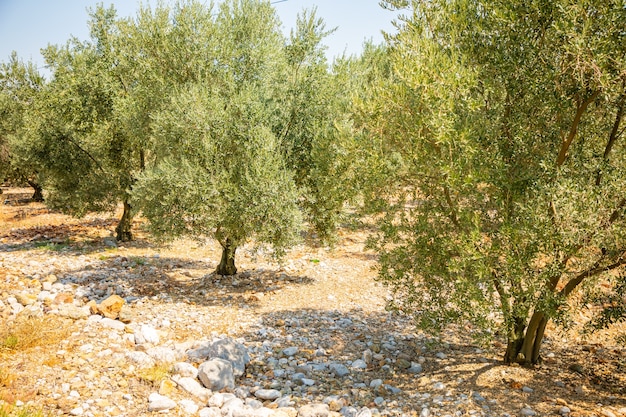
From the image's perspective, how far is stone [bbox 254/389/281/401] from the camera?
28.5ft

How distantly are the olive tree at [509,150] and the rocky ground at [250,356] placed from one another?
1412mm

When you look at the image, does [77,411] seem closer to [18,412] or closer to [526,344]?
[18,412]

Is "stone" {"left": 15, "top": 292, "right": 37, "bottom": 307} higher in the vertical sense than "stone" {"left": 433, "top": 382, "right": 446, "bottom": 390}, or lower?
lower

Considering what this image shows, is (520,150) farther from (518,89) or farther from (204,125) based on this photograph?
(204,125)

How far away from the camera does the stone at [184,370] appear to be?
914 centimetres

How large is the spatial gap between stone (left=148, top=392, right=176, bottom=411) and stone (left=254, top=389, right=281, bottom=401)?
173 centimetres

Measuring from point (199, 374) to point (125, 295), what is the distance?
642 cm

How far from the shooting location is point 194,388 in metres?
8.66

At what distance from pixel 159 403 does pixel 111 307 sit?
17.4ft

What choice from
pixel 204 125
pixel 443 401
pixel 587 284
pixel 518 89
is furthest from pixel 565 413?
pixel 204 125

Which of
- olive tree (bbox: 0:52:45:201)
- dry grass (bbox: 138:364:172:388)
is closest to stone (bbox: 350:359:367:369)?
dry grass (bbox: 138:364:172:388)

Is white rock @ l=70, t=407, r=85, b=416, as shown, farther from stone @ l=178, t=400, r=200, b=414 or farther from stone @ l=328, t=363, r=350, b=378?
stone @ l=328, t=363, r=350, b=378

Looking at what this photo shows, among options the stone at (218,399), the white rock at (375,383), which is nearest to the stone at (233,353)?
the stone at (218,399)

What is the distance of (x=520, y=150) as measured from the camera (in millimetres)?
8758
